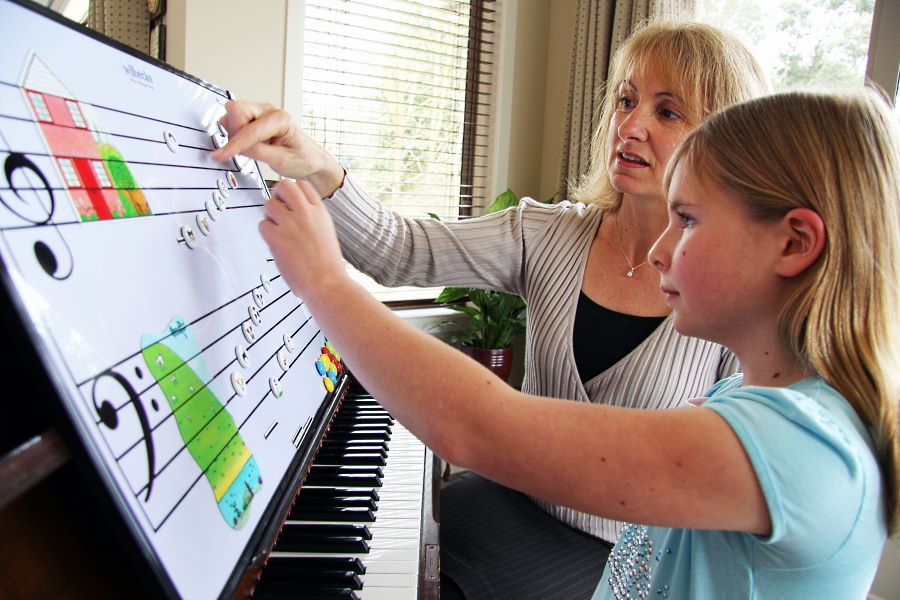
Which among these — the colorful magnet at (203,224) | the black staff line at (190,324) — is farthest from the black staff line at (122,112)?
the black staff line at (190,324)

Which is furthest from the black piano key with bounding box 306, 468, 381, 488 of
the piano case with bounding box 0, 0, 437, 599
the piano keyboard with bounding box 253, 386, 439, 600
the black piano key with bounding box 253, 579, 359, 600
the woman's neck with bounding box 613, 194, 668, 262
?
the woman's neck with bounding box 613, 194, 668, 262

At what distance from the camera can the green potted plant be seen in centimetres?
288

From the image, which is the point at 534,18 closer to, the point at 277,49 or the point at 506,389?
the point at 277,49

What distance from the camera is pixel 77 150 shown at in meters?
0.58

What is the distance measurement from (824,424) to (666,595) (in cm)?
33

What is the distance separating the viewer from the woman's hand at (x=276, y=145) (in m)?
0.92

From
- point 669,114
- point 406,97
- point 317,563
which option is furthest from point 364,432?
point 406,97

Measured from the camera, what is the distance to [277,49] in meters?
2.57

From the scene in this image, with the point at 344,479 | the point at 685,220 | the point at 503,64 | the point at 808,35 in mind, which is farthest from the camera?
the point at 503,64

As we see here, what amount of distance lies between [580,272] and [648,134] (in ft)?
1.02

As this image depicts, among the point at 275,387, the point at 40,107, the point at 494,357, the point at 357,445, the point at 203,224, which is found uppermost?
the point at 40,107

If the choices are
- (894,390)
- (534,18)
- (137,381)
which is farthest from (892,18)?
(137,381)

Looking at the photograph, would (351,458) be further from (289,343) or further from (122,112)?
(122,112)

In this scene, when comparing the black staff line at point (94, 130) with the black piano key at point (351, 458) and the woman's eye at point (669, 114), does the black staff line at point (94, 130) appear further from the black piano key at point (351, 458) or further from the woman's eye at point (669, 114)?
the woman's eye at point (669, 114)
